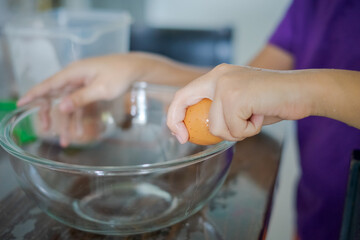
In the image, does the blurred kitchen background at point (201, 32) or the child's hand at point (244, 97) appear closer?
the child's hand at point (244, 97)

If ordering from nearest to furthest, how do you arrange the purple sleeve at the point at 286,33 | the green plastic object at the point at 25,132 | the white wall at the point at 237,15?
the green plastic object at the point at 25,132 < the purple sleeve at the point at 286,33 < the white wall at the point at 237,15

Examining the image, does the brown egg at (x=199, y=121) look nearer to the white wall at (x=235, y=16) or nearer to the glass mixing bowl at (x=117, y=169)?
the glass mixing bowl at (x=117, y=169)

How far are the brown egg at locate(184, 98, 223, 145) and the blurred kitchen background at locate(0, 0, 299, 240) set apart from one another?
30 cm

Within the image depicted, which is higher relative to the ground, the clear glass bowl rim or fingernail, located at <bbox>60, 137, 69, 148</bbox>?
the clear glass bowl rim

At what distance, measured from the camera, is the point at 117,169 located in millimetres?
377

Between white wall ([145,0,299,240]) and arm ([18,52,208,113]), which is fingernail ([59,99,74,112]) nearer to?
arm ([18,52,208,113])

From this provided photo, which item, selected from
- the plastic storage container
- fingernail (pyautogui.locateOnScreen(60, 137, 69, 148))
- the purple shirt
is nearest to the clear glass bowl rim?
fingernail (pyautogui.locateOnScreen(60, 137, 69, 148))

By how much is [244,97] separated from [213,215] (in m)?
0.17

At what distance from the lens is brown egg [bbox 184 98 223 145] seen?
42 cm

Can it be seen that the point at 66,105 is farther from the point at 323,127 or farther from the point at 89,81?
the point at 323,127

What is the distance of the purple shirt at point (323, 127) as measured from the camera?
29.1 inches

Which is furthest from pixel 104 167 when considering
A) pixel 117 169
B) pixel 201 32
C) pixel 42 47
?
pixel 201 32

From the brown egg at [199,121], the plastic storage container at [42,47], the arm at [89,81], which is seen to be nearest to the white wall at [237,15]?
the plastic storage container at [42,47]

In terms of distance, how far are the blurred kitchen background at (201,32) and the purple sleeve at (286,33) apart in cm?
20
